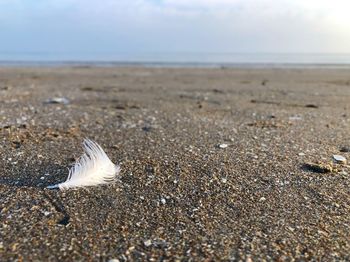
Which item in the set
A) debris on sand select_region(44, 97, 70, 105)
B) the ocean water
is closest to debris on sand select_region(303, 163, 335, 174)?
debris on sand select_region(44, 97, 70, 105)

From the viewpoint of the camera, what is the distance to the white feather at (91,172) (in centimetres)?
320

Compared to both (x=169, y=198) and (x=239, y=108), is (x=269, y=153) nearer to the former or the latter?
(x=169, y=198)

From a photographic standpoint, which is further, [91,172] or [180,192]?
[91,172]

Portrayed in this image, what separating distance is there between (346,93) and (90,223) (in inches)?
352

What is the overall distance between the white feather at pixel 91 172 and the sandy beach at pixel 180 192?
0.08 m

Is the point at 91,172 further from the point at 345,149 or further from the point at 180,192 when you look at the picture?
the point at 345,149

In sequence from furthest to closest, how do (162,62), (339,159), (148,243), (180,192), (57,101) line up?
(162,62), (57,101), (339,159), (180,192), (148,243)

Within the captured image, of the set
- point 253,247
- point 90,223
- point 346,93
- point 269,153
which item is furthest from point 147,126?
point 346,93

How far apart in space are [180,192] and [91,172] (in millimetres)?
806

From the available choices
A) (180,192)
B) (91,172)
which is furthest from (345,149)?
(91,172)

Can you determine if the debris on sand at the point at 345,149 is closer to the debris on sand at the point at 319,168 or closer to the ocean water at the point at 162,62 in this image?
the debris on sand at the point at 319,168

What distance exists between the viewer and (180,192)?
10.4 ft

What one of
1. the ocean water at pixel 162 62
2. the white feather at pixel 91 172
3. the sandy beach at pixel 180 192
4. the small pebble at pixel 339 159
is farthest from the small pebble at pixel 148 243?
the ocean water at pixel 162 62

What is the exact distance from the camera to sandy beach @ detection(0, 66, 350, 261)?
238 cm
